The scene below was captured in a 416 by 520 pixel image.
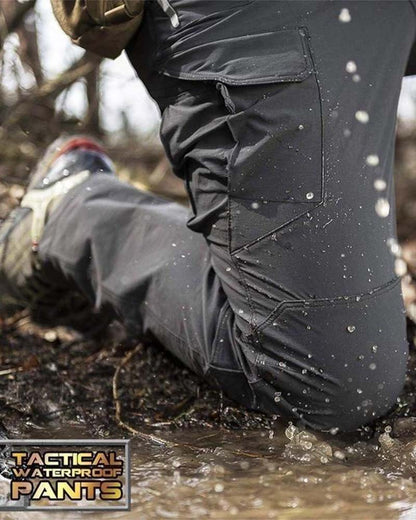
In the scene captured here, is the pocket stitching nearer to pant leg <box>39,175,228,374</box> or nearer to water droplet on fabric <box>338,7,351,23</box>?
Result: pant leg <box>39,175,228,374</box>

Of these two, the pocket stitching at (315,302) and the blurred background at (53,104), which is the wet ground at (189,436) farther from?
the blurred background at (53,104)

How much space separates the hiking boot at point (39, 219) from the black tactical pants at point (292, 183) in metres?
0.62

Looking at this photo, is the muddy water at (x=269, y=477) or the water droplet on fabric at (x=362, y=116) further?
the water droplet on fabric at (x=362, y=116)

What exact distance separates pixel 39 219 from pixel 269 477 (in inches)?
46.5

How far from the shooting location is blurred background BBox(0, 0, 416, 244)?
2961mm

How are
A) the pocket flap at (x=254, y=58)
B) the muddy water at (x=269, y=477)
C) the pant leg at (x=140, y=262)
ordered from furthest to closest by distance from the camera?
1. the pant leg at (x=140, y=262)
2. the pocket flap at (x=254, y=58)
3. the muddy water at (x=269, y=477)

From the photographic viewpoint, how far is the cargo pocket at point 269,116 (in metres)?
1.71

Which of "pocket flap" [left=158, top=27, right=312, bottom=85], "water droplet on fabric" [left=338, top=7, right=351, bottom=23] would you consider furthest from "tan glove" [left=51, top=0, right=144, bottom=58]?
"water droplet on fabric" [left=338, top=7, right=351, bottom=23]

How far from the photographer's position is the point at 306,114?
5.66ft

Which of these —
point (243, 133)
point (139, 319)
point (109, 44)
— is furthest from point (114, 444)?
point (109, 44)

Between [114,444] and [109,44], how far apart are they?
3.04 feet

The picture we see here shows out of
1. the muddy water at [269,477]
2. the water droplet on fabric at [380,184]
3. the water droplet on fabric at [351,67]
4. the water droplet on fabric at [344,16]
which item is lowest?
the muddy water at [269,477]

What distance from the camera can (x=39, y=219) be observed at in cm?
239

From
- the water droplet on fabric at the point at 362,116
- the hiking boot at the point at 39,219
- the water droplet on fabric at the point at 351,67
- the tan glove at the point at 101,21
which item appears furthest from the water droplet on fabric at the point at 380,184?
the hiking boot at the point at 39,219
